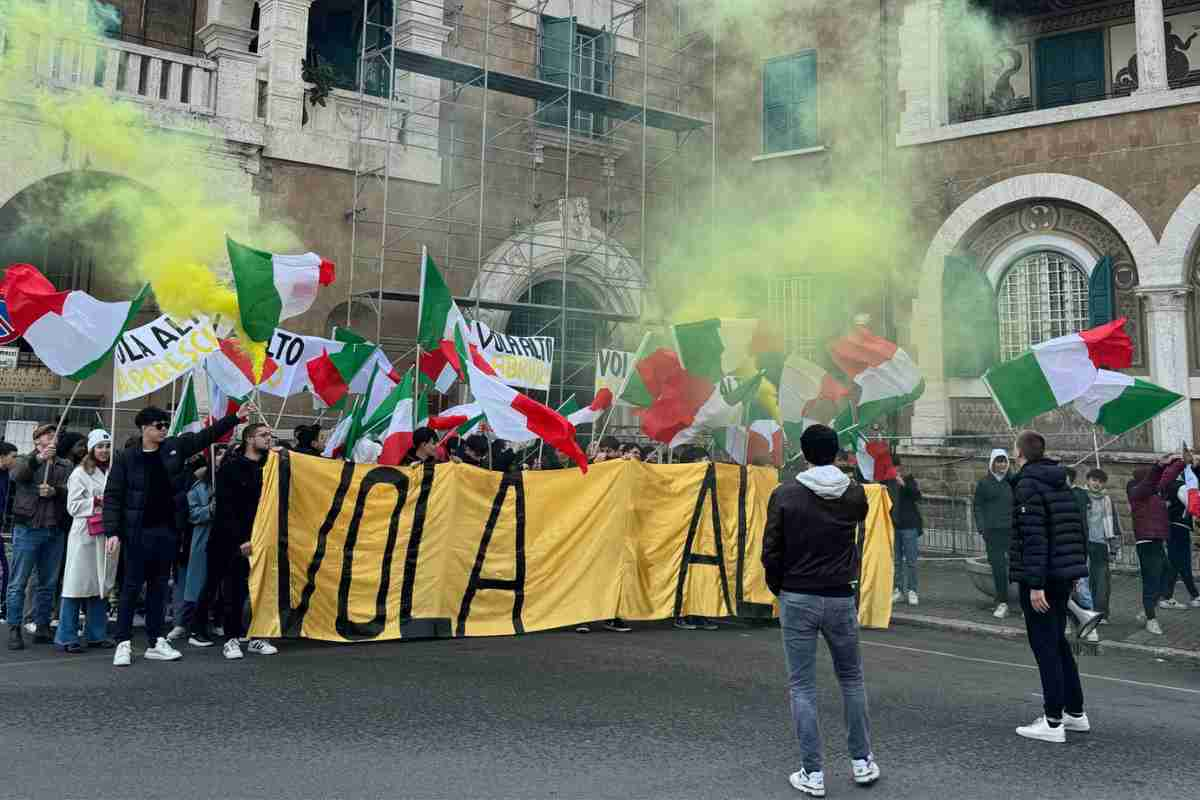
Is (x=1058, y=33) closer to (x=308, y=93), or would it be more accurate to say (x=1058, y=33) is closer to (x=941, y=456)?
(x=941, y=456)

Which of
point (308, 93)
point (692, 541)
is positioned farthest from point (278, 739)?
point (308, 93)

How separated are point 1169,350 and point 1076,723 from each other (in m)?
11.8

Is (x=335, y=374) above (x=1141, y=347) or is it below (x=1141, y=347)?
below

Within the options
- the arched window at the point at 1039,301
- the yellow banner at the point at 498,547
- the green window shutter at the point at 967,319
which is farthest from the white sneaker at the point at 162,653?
the arched window at the point at 1039,301

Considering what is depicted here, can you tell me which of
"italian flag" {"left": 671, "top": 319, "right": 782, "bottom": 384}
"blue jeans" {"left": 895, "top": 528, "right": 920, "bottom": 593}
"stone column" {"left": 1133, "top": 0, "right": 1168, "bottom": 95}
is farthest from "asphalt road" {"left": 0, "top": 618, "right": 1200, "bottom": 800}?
"stone column" {"left": 1133, "top": 0, "right": 1168, "bottom": 95}

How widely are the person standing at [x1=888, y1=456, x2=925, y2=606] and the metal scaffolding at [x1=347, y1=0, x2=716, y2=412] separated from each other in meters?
6.47

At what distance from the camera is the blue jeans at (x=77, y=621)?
757 cm

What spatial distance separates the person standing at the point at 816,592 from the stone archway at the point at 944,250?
13025 millimetres

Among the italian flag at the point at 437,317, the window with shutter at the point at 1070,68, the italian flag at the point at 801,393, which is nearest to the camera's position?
the italian flag at the point at 437,317

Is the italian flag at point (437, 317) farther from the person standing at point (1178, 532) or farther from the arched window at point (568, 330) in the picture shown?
the person standing at point (1178, 532)

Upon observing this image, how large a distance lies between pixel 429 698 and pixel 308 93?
11.9 metres

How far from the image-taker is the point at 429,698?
6211 millimetres

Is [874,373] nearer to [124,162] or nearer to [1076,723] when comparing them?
[1076,723]

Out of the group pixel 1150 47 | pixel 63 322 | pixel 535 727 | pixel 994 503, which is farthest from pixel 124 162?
pixel 1150 47
